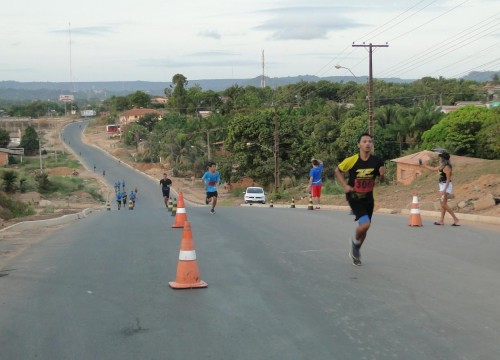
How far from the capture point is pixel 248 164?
217ft

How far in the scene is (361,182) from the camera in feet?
31.5

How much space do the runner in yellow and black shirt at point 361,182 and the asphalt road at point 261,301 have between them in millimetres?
509

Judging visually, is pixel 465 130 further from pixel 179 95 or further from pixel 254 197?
pixel 179 95

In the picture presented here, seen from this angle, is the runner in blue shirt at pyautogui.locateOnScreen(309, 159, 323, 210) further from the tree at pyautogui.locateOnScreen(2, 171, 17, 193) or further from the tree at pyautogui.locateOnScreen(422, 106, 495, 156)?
the tree at pyautogui.locateOnScreen(2, 171, 17, 193)

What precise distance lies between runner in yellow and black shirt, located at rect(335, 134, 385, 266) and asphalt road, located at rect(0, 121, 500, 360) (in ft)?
1.67

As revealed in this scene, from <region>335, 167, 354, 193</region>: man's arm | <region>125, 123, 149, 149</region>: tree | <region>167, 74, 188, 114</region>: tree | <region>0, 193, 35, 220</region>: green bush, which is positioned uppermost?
<region>167, 74, 188, 114</region>: tree

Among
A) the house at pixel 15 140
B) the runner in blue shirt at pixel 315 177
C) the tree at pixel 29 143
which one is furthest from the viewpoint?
the house at pixel 15 140

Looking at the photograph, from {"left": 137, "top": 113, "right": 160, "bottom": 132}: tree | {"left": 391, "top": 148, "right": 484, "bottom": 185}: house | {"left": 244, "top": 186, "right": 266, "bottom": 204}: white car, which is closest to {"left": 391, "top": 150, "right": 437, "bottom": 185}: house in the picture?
{"left": 391, "top": 148, "right": 484, "bottom": 185}: house

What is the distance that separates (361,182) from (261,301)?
2.96 meters

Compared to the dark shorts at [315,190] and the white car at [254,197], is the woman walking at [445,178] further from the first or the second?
the white car at [254,197]

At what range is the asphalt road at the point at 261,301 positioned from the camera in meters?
5.82

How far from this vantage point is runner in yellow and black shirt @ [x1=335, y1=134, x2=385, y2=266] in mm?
9578

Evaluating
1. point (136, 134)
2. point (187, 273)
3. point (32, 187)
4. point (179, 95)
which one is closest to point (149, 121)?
point (179, 95)

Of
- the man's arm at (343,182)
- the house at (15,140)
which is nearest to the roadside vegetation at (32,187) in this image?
the man's arm at (343,182)
